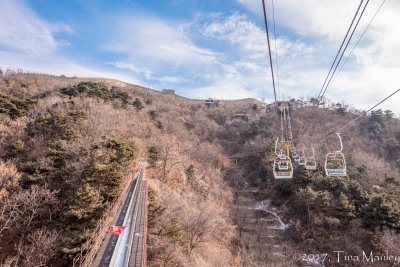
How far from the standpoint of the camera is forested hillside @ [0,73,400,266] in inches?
563

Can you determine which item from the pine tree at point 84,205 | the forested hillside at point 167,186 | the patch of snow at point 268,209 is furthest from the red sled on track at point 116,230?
the patch of snow at point 268,209

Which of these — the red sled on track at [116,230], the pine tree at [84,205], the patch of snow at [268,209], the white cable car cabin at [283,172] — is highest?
the white cable car cabin at [283,172]

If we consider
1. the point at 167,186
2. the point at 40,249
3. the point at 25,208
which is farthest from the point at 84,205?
the point at 167,186

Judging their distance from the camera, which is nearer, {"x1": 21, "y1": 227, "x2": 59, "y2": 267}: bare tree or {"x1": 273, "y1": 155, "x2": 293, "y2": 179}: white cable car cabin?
{"x1": 273, "y1": 155, "x2": 293, "y2": 179}: white cable car cabin

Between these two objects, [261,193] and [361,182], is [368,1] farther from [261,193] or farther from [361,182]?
A: [261,193]

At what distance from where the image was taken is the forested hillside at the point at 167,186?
14305 mm

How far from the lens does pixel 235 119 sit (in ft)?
210

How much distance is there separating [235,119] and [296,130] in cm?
2017

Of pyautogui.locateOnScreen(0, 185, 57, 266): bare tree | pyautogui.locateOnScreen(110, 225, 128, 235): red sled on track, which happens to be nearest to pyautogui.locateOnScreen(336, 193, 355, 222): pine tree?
pyautogui.locateOnScreen(110, 225, 128, 235): red sled on track

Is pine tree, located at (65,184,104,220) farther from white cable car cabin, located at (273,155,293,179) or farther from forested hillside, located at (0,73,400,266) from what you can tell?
white cable car cabin, located at (273,155,293,179)

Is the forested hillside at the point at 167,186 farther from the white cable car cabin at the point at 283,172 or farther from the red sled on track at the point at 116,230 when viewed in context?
the white cable car cabin at the point at 283,172

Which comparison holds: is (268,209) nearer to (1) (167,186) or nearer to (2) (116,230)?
(1) (167,186)

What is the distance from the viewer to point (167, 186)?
26.7m

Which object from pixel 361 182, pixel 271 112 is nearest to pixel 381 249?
pixel 361 182
